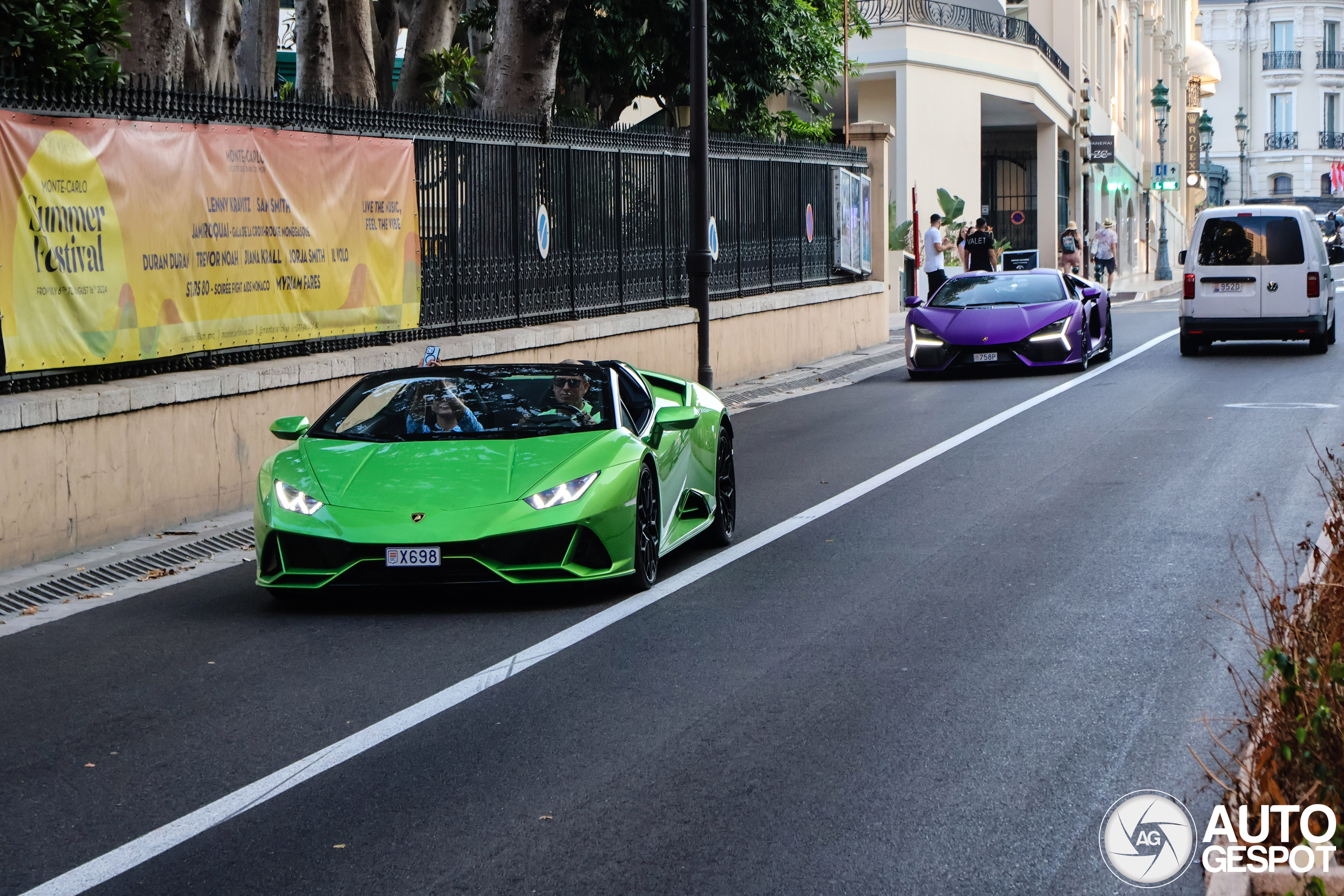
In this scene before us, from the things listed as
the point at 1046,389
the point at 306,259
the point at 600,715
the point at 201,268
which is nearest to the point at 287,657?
the point at 600,715

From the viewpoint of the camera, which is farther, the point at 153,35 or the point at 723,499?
the point at 153,35

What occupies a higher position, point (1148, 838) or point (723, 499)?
point (723, 499)

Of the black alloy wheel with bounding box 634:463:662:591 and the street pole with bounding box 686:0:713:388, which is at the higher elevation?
the street pole with bounding box 686:0:713:388

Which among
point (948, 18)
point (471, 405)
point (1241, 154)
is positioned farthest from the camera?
point (1241, 154)

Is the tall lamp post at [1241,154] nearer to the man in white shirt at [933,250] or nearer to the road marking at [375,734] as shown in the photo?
the man in white shirt at [933,250]

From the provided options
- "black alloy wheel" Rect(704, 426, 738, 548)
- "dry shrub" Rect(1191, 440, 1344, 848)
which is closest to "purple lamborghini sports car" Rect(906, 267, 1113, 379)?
"black alloy wheel" Rect(704, 426, 738, 548)

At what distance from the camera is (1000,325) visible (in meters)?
21.3

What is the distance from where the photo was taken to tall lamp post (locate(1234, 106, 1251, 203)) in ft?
306

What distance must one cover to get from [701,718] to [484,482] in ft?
8.23

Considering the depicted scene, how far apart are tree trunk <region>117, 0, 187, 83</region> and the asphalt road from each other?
25.1ft

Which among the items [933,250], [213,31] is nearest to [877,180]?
[933,250]

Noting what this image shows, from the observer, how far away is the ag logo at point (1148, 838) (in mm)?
4691

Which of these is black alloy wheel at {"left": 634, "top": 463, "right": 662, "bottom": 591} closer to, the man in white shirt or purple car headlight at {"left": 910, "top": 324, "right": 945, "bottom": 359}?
purple car headlight at {"left": 910, "top": 324, "right": 945, "bottom": 359}

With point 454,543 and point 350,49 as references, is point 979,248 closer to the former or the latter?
point 350,49
